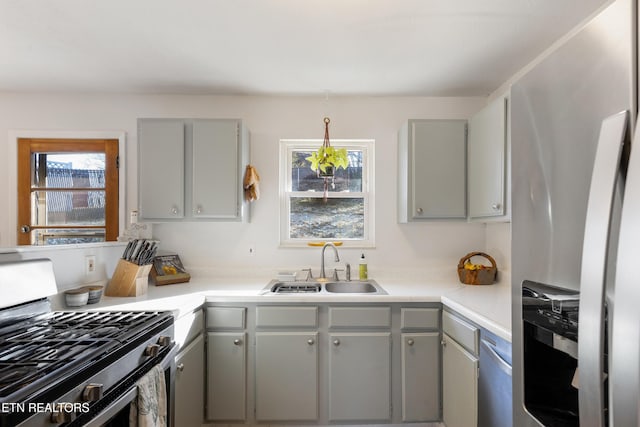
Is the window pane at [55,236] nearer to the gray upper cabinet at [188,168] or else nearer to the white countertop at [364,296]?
the gray upper cabinet at [188,168]

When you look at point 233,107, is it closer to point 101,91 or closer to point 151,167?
point 151,167

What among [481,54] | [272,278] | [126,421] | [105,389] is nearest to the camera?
[105,389]

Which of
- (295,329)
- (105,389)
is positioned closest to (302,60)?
A: (295,329)

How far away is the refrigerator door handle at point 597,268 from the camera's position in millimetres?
594

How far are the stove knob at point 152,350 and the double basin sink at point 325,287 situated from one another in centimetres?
89

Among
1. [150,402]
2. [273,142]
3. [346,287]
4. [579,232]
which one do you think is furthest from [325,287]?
Answer: [579,232]

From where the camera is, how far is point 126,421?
1201 millimetres

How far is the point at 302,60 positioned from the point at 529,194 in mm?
1730

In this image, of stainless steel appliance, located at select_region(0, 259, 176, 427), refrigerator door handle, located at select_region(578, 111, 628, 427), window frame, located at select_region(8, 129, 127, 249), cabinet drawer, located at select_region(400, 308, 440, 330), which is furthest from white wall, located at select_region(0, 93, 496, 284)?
refrigerator door handle, located at select_region(578, 111, 628, 427)

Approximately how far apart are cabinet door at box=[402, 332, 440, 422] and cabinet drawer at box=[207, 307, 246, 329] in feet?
3.43

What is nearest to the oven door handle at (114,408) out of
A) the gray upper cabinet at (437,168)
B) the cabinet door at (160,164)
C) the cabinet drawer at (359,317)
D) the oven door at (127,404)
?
the oven door at (127,404)

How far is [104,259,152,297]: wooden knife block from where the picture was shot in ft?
6.75

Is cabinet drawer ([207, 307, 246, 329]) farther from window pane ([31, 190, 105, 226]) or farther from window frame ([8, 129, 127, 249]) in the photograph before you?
window pane ([31, 190, 105, 226])

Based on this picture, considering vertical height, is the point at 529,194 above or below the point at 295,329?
above
